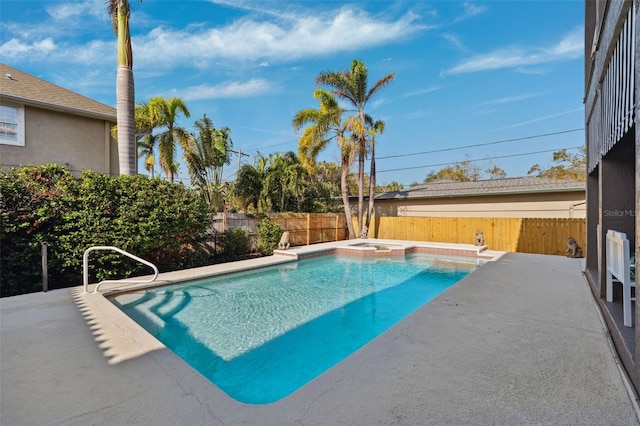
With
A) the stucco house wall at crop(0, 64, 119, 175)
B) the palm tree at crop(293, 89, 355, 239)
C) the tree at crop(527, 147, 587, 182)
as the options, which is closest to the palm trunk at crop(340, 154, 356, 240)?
the palm tree at crop(293, 89, 355, 239)

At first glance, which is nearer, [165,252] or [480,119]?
[165,252]

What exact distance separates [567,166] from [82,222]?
111ft

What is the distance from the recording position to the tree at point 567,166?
997 inches

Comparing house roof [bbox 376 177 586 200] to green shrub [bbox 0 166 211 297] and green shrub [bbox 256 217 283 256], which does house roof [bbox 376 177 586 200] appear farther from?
green shrub [bbox 0 166 211 297]

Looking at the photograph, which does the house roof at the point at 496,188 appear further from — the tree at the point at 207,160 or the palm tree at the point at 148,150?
the palm tree at the point at 148,150

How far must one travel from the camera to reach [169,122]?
14.3 m

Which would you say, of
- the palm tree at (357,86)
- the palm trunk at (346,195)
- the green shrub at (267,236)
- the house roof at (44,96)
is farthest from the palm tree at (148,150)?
the palm trunk at (346,195)

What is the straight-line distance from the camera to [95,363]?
315cm

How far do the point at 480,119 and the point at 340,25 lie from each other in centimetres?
1548

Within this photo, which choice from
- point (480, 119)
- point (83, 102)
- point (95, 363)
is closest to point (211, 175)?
point (83, 102)

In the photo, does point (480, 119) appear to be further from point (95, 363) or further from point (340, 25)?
point (95, 363)

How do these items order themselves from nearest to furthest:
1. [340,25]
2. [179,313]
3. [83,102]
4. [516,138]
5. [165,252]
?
[179,313]
[165,252]
[340,25]
[83,102]
[516,138]

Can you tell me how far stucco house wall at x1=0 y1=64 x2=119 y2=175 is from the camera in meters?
10.1

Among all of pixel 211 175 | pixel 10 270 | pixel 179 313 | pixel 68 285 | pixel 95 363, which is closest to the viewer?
pixel 95 363
